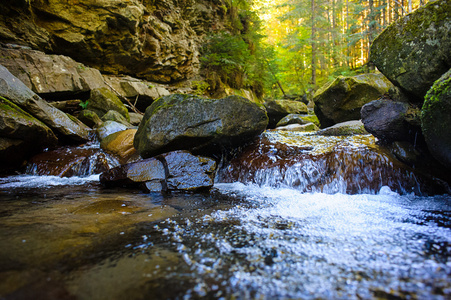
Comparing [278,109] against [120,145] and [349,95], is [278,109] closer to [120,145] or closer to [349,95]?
[349,95]

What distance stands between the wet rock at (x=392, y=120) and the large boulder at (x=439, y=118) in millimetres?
994

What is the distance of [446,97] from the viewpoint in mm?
2420

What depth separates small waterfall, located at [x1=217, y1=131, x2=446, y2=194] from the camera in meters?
3.79

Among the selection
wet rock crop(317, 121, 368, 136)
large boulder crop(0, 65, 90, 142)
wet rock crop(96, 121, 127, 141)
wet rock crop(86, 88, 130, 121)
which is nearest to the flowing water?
wet rock crop(317, 121, 368, 136)

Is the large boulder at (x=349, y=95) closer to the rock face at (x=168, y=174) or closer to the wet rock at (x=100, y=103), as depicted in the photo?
the rock face at (x=168, y=174)

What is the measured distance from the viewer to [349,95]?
7566 millimetres

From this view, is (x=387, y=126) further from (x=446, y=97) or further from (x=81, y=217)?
(x=81, y=217)

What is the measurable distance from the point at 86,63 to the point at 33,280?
12.2 meters

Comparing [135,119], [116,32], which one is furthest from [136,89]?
[116,32]

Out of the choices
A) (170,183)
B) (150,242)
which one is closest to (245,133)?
(170,183)

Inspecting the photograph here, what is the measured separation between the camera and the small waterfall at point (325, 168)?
3.79m

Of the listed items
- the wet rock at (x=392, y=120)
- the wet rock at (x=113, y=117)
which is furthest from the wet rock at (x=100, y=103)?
the wet rock at (x=392, y=120)

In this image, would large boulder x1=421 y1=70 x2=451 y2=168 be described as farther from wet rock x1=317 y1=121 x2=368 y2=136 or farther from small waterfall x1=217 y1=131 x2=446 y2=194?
wet rock x1=317 y1=121 x2=368 y2=136

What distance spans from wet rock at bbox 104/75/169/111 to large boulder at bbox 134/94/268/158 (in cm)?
723
